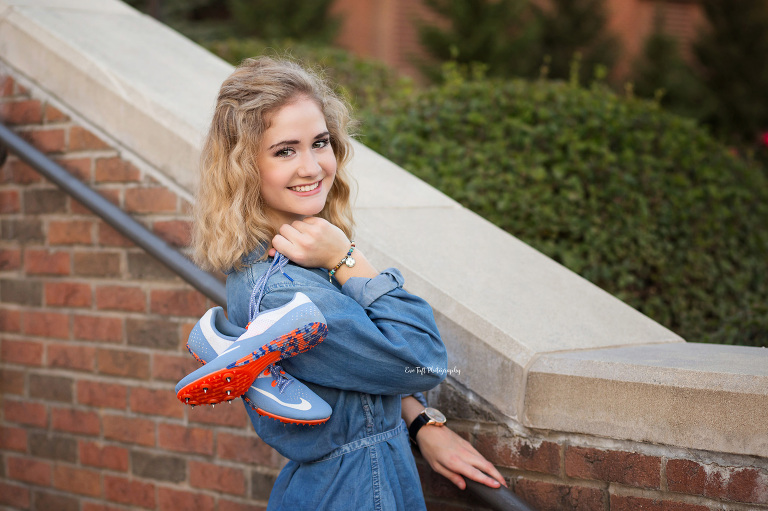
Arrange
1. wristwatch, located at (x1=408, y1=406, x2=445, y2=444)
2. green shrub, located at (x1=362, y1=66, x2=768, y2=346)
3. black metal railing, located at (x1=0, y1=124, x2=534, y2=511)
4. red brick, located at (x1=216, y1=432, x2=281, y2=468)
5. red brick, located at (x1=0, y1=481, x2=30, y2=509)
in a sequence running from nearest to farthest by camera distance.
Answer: wristwatch, located at (x1=408, y1=406, x2=445, y2=444) → black metal railing, located at (x1=0, y1=124, x2=534, y2=511) → red brick, located at (x1=216, y1=432, x2=281, y2=468) → red brick, located at (x1=0, y1=481, x2=30, y2=509) → green shrub, located at (x1=362, y1=66, x2=768, y2=346)

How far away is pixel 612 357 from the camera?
181 cm

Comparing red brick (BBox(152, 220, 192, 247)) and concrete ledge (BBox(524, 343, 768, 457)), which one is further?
red brick (BBox(152, 220, 192, 247))

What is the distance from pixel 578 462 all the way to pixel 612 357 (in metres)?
0.28

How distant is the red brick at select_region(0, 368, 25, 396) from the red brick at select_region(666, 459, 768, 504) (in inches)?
93.0

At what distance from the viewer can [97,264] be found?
2562mm

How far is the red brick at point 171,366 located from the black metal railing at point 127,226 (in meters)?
0.38

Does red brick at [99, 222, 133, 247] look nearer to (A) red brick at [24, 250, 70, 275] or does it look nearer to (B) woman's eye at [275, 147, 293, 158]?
(A) red brick at [24, 250, 70, 275]

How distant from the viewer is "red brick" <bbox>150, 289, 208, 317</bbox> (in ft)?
7.79

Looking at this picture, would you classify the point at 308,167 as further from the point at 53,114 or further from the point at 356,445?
the point at 53,114

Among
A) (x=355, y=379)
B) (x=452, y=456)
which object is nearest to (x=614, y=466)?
(x=452, y=456)

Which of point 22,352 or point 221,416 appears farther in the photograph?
point 22,352

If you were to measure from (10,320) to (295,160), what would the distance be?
181 centimetres

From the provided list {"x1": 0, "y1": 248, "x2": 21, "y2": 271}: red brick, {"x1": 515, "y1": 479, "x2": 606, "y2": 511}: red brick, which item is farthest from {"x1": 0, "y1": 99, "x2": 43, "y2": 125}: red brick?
{"x1": 515, "y1": 479, "x2": 606, "y2": 511}: red brick

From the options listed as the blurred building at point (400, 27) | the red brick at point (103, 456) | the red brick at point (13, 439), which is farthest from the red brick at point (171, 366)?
the blurred building at point (400, 27)
